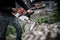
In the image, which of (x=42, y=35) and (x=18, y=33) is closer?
(x=42, y=35)

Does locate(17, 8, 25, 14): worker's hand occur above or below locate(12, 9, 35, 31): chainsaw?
above

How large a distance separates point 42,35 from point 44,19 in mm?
331

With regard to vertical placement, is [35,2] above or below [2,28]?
above

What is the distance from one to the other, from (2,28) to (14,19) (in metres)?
0.08

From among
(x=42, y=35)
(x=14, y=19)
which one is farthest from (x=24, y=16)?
(x=42, y=35)

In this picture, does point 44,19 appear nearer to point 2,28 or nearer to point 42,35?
point 2,28

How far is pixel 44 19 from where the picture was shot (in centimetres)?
→ 63

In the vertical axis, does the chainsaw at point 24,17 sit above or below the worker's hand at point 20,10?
below

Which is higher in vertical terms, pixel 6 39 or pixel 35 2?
pixel 35 2

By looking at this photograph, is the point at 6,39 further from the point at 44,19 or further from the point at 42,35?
the point at 42,35


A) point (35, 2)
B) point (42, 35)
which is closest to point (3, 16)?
point (35, 2)

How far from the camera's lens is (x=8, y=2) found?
66cm

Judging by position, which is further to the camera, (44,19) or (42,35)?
(44,19)

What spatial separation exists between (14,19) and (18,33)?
0.25 ft
